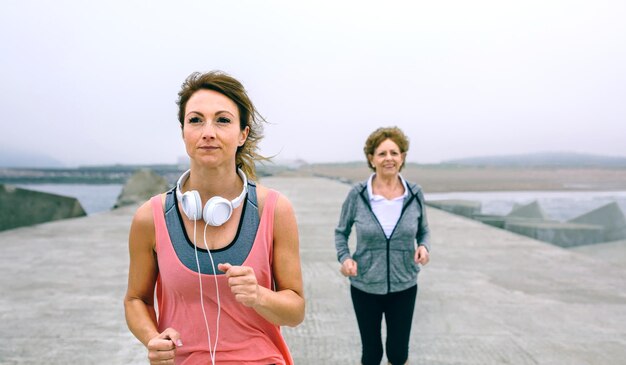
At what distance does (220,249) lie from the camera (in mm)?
1346

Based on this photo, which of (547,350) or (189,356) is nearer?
(189,356)

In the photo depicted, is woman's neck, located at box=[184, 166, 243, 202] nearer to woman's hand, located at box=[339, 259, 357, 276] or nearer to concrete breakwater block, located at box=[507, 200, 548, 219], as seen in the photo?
woman's hand, located at box=[339, 259, 357, 276]

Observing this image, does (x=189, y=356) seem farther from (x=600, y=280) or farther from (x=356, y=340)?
(x=600, y=280)

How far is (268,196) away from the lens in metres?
1.44

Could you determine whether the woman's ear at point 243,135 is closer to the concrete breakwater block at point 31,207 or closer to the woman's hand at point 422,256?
the woman's hand at point 422,256

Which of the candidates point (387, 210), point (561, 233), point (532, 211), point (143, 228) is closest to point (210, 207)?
point (143, 228)

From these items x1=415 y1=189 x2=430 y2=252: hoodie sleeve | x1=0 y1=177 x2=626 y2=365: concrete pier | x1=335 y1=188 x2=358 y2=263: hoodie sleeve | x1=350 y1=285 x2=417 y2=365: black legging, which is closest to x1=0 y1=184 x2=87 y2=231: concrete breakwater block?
x1=0 y1=177 x2=626 y2=365: concrete pier

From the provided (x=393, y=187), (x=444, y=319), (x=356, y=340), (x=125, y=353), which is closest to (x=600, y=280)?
(x=444, y=319)

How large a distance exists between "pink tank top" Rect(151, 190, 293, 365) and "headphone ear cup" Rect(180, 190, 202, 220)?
0.31 feet

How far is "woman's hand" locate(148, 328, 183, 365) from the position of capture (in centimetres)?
127

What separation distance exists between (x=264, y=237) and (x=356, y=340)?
2.97 meters

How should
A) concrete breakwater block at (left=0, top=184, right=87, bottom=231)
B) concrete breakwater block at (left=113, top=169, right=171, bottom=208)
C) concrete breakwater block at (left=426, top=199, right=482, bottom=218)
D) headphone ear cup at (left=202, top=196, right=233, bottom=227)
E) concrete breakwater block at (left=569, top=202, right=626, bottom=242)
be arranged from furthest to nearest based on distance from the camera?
concrete breakwater block at (left=113, top=169, right=171, bottom=208), concrete breakwater block at (left=426, top=199, right=482, bottom=218), concrete breakwater block at (left=569, top=202, right=626, bottom=242), concrete breakwater block at (left=0, top=184, right=87, bottom=231), headphone ear cup at (left=202, top=196, right=233, bottom=227)

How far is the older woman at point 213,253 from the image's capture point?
4.39 ft

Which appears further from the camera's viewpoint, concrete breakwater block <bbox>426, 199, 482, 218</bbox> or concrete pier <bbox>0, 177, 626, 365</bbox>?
concrete breakwater block <bbox>426, 199, 482, 218</bbox>
